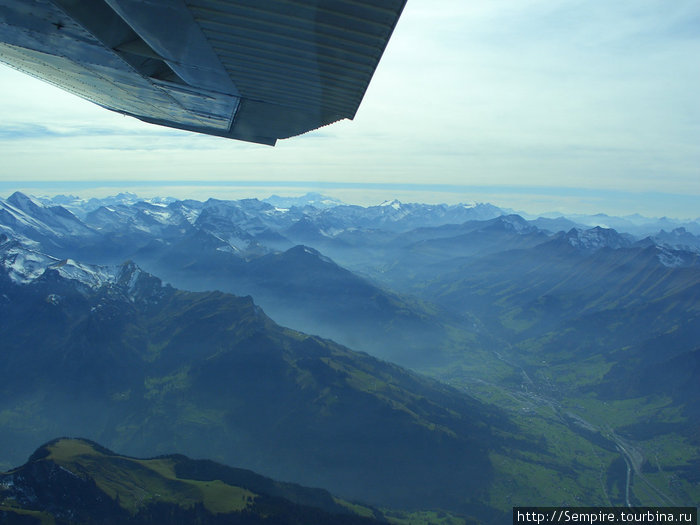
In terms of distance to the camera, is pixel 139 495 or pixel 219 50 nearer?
pixel 219 50

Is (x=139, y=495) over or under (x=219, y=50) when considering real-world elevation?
under

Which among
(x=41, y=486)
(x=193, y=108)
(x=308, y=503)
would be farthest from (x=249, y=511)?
(x=193, y=108)

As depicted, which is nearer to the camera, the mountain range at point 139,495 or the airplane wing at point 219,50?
the airplane wing at point 219,50

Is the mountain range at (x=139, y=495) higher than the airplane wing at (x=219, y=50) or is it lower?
lower

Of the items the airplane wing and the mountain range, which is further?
the mountain range

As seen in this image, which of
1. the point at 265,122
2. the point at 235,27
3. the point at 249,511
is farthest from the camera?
the point at 249,511

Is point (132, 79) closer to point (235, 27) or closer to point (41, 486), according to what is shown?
point (235, 27)

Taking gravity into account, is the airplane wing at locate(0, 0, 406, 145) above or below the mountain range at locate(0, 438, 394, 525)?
above

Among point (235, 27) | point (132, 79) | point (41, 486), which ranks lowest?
point (41, 486)
